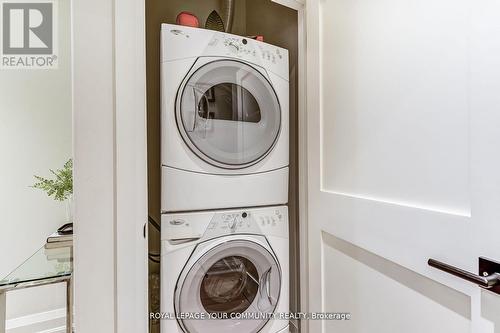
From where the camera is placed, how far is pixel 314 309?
1187 mm

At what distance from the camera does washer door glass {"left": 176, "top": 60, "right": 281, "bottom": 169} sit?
1.11 meters

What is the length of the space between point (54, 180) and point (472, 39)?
1.71 m

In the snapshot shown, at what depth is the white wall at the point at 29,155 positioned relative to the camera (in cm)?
115

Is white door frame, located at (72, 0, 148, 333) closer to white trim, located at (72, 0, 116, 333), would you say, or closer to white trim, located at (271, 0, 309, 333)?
white trim, located at (72, 0, 116, 333)

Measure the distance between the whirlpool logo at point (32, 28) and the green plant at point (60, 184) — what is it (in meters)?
0.51

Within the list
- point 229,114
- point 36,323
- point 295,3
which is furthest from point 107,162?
point 295,3

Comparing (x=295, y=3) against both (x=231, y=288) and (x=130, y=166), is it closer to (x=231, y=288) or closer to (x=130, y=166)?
(x=130, y=166)

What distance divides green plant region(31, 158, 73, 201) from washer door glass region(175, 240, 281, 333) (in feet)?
2.38

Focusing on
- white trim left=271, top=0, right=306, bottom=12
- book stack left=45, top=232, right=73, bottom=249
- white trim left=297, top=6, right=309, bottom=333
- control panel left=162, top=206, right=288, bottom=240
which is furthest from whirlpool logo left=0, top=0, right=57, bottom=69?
white trim left=297, top=6, right=309, bottom=333

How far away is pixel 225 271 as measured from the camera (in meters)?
1.21

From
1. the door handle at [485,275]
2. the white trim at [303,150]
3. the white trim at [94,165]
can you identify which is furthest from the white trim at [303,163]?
the white trim at [94,165]

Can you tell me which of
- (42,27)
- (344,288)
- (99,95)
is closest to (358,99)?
(344,288)

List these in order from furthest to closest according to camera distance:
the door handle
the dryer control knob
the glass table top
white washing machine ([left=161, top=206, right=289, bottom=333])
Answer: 1. the dryer control knob
2. white washing machine ([left=161, top=206, right=289, bottom=333])
3. the glass table top
4. the door handle

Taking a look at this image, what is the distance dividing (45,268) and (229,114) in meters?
1.02
